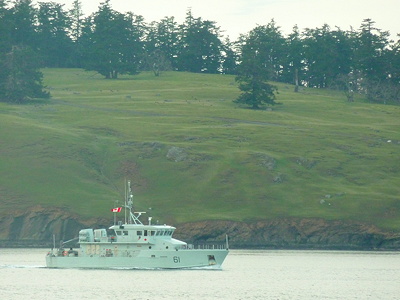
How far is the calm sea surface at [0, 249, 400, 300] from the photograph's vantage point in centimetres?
7719

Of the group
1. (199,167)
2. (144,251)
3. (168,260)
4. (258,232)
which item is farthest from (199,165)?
(144,251)

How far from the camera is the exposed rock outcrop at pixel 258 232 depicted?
13025 cm

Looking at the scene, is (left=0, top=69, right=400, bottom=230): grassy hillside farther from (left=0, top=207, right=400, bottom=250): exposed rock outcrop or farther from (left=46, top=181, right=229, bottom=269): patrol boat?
(left=46, top=181, right=229, bottom=269): patrol boat

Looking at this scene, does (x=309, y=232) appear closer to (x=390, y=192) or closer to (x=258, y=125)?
(x=390, y=192)

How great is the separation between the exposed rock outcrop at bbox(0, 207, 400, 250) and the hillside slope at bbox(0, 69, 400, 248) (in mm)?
1192

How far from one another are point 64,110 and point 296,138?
4879 centimetres

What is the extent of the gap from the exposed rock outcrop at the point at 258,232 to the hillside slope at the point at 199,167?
1.19 metres

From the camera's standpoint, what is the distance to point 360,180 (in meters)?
151

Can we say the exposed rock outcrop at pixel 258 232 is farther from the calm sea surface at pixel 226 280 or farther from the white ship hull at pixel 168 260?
the white ship hull at pixel 168 260

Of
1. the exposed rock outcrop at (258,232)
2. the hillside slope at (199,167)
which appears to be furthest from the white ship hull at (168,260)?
the hillside slope at (199,167)

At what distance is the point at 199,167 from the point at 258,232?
76.5 feet

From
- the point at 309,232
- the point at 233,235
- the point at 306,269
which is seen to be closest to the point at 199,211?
the point at 233,235

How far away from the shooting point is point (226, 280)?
289 ft

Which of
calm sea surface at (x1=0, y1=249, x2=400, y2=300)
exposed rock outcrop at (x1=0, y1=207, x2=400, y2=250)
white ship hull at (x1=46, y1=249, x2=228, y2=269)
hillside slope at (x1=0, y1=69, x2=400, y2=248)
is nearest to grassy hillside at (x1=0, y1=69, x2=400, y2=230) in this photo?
hillside slope at (x1=0, y1=69, x2=400, y2=248)
